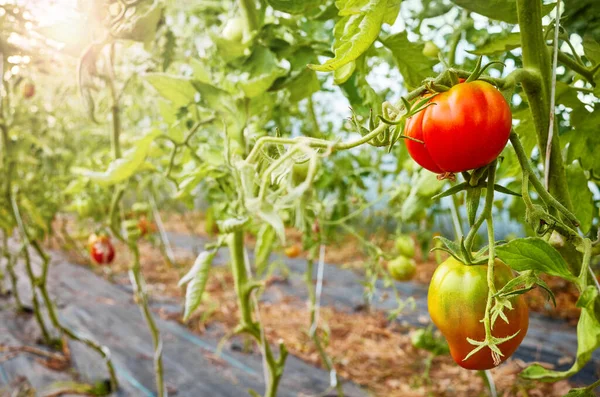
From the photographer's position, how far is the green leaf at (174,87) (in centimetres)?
68

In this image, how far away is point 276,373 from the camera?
35.6 inches

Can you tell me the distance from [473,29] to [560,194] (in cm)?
66

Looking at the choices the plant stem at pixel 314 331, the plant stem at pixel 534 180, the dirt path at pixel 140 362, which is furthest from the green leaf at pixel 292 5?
the dirt path at pixel 140 362

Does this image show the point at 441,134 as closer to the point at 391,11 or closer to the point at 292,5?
the point at 391,11

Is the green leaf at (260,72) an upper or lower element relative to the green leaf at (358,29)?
lower

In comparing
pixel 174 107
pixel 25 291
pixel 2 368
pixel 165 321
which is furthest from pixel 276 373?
pixel 25 291

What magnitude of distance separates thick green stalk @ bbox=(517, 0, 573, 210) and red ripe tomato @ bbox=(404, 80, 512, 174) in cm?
8

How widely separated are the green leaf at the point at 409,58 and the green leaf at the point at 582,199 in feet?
0.72

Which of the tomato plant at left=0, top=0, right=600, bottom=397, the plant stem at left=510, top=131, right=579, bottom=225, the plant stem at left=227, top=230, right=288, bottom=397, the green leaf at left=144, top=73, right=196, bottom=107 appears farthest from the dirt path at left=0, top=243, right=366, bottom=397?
the plant stem at left=510, top=131, right=579, bottom=225

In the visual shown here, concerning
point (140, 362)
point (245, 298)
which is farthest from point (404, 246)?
point (140, 362)

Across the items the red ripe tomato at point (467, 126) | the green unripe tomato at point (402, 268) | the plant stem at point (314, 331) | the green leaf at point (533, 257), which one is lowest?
the plant stem at point (314, 331)

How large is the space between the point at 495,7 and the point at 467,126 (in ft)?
0.62

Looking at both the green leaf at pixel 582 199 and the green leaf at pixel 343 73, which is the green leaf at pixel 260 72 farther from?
the green leaf at pixel 582 199

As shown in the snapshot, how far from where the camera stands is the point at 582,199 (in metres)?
0.54
